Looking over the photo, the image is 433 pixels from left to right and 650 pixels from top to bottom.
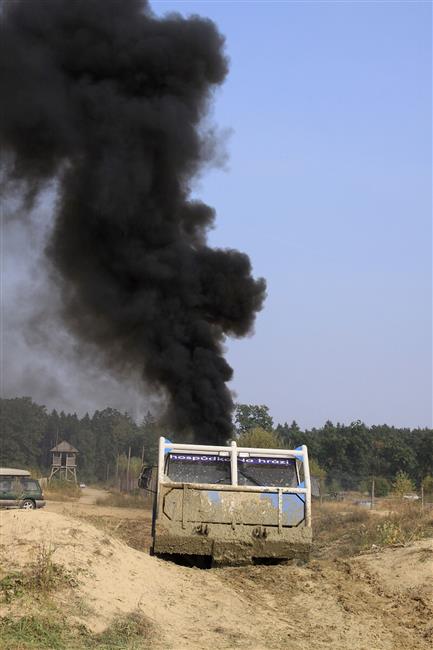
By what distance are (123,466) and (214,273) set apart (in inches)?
2279

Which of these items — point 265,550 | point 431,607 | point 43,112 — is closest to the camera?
point 431,607

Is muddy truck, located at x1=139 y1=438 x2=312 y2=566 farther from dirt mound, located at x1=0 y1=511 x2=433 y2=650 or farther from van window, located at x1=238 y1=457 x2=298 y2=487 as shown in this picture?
dirt mound, located at x1=0 y1=511 x2=433 y2=650

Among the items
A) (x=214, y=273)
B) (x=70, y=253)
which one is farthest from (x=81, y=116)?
(x=214, y=273)

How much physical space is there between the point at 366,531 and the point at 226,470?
32.7 ft

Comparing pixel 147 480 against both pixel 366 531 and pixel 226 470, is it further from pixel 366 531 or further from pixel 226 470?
pixel 366 531

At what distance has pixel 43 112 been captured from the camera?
2008 centimetres

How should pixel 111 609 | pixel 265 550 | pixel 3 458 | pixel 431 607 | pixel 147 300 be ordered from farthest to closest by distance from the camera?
pixel 3 458, pixel 147 300, pixel 265 550, pixel 431 607, pixel 111 609

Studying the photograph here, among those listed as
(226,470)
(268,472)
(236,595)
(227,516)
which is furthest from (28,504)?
(236,595)

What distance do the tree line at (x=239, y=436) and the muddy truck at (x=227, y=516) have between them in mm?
23189

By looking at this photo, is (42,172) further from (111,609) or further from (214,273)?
(111,609)

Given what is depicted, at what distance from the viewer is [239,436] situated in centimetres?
4172

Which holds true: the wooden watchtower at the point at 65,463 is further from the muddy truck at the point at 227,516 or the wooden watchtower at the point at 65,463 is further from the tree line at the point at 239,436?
the muddy truck at the point at 227,516

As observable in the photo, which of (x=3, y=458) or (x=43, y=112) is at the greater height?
(x=43, y=112)

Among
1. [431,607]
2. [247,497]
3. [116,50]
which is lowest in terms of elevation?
[431,607]
